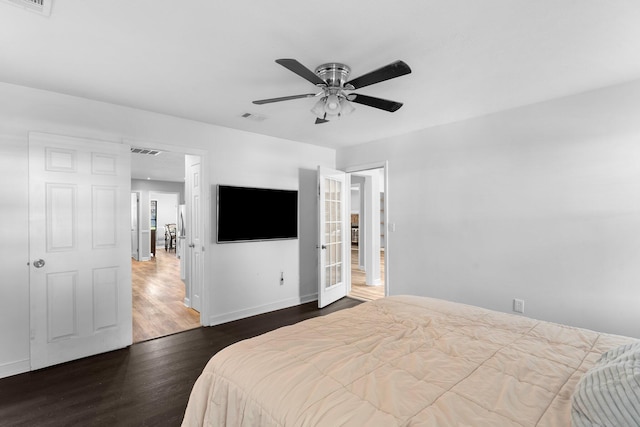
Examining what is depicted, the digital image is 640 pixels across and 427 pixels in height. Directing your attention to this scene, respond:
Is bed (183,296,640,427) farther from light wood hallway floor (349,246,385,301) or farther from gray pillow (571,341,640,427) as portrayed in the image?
light wood hallway floor (349,246,385,301)

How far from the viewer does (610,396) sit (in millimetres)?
966

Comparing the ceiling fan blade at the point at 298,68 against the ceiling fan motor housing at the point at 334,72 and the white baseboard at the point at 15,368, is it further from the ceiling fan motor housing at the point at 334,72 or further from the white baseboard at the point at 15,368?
the white baseboard at the point at 15,368

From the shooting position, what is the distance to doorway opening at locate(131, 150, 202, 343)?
4012 mm

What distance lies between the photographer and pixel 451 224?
12.5ft

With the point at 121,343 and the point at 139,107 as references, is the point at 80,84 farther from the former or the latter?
the point at 121,343

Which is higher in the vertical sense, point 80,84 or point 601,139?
point 80,84

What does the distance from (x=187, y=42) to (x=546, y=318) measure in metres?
3.86

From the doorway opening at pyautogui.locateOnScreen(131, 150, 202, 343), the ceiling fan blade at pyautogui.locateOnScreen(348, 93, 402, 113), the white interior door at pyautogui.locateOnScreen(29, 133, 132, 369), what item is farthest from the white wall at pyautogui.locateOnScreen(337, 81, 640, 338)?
the white interior door at pyautogui.locateOnScreen(29, 133, 132, 369)

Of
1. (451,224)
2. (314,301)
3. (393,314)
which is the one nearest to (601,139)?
(451,224)

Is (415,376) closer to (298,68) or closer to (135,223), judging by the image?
(298,68)

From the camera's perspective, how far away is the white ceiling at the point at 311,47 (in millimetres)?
1741

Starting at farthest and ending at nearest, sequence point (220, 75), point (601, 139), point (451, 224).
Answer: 1. point (451, 224)
2. point (601, 139)
3. point (220, 75)

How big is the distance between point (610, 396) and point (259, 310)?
3.82 meters

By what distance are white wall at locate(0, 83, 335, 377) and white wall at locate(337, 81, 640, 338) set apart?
1.47m
